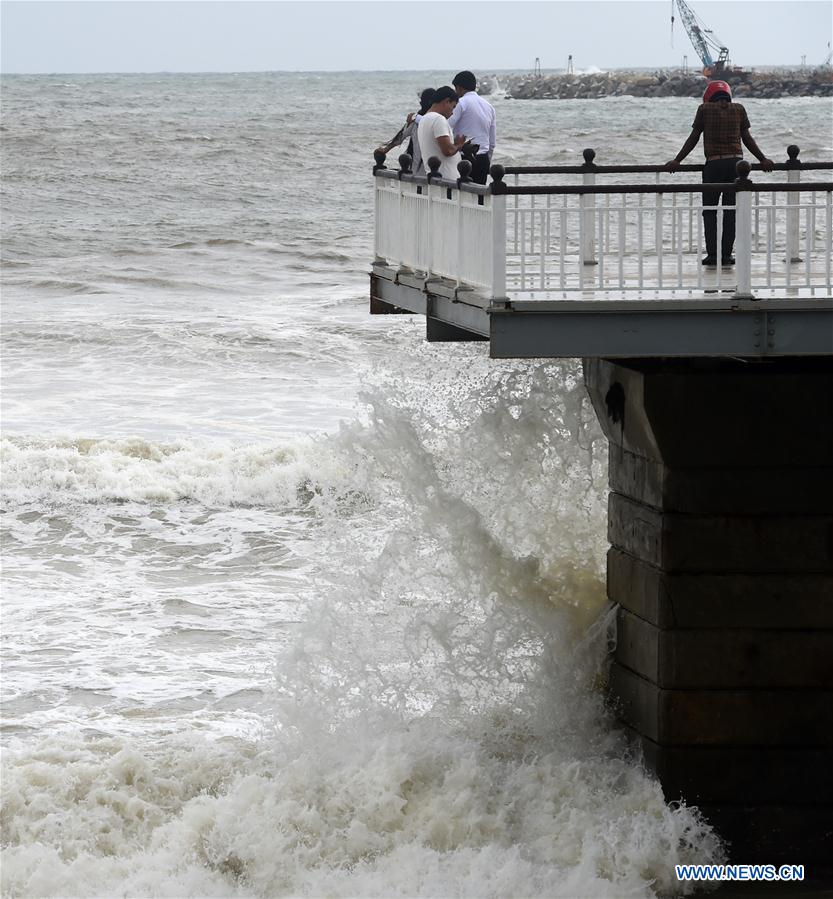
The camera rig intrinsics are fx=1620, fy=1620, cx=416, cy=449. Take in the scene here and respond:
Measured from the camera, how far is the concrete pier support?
9.59 meters

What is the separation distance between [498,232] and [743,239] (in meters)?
1.32

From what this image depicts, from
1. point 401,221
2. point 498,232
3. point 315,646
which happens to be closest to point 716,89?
point 401,221

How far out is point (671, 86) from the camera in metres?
154

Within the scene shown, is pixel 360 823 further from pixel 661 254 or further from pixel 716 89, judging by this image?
pixel 716 89

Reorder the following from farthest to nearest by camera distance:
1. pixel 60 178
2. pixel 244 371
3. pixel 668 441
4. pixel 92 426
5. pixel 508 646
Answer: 1. pixel 60 178
2. pixel 244 371
3. pixel 92 426
4. pixel 508 646
5. pixel 668 441

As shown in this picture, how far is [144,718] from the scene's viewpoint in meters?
13.4

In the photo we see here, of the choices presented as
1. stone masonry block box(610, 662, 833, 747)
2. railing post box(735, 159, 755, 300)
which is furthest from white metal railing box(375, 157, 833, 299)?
stone masonry block box(610, 662, 833, 747)

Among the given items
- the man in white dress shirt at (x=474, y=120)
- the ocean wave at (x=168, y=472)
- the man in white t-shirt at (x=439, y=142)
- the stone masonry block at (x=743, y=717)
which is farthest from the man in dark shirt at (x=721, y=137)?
the ocean wave at (x=168, y=472)

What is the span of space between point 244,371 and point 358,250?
1710 cm

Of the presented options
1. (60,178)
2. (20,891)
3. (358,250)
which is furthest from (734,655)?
(60,178)

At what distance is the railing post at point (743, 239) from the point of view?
8672mm

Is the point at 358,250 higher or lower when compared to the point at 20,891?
higher

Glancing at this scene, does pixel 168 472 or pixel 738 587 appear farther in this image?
pixel 168 472

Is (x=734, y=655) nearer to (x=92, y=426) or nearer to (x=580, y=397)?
(x=580, y=397)
